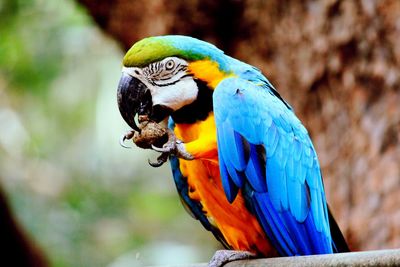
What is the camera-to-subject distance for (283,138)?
7.01 ft

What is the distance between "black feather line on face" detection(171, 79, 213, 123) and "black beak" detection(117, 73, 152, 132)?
0.10 m

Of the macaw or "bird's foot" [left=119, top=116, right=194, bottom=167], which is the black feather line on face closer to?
the macaw

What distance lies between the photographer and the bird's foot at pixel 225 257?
195 cm

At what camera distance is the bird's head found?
209 cm

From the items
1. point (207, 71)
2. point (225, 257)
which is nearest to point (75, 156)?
point (207, 71)

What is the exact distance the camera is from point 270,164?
2.12 metres

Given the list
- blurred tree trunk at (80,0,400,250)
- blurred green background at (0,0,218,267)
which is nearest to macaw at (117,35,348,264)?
blurred tree trunk at (80,0,400,250)

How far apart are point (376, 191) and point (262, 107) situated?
55.1 inches

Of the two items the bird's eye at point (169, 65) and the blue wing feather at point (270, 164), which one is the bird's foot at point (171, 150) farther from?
the bird's eye at point (169, 65)

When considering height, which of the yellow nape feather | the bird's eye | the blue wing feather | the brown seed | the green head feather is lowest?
the blue wing feather

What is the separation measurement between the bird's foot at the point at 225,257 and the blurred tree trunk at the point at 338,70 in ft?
4.48

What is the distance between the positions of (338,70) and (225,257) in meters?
1.62

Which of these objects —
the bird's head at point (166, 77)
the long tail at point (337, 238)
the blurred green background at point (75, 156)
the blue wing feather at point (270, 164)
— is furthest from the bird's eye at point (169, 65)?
the blurred green background at point (75, 156)

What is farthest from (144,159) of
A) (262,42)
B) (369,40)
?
(369,40)
